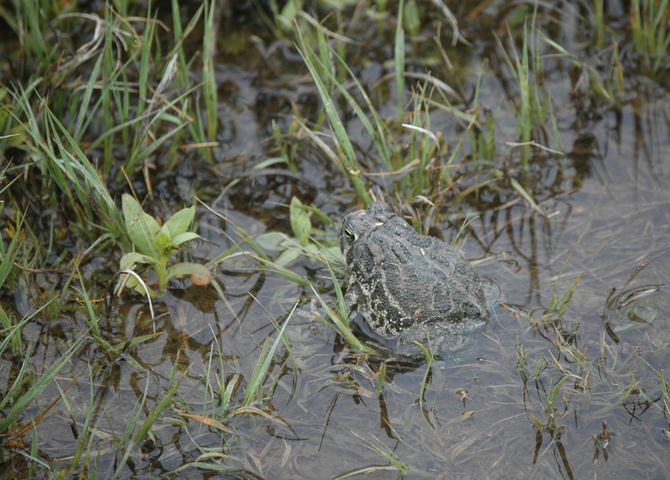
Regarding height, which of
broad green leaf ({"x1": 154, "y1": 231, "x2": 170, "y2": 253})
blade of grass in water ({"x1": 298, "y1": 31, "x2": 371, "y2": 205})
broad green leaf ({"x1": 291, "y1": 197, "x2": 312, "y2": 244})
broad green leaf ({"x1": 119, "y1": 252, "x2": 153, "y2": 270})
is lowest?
broad green leaf ({"x1": 291, "y1": 197, "x2": 312, "y2": 244})

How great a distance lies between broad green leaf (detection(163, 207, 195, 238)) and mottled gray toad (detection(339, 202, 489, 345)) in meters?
1.25

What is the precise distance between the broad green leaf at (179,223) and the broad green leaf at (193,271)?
0.31 m

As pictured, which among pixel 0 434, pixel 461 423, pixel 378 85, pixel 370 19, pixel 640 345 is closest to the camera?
pixel 0 434

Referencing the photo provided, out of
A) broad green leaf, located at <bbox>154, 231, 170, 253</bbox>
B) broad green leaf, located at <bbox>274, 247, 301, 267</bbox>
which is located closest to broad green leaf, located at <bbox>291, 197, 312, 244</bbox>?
broad green leaf, located at <bbox>274, 247, 301, 267</bbox>

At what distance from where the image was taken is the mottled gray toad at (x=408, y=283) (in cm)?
401

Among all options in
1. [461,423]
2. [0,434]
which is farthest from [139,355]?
[461,423]

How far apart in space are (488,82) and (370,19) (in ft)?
5.83

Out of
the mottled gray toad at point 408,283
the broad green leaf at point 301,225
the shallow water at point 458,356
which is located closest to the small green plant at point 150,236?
the shallow water at point 458,356

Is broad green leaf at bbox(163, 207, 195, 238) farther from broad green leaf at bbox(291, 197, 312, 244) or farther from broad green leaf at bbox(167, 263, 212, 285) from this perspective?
broad green leaf at bbox(291, 197, 312, 244)

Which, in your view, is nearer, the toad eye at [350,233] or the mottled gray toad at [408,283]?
the mottled gray toad at [408,283]

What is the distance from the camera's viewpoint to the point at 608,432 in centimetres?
361

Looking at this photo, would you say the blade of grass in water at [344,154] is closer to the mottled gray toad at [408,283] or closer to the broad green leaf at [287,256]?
the mottled gray toad at [408,283]

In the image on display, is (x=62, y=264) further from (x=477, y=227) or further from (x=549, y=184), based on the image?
(x=549, y=184)

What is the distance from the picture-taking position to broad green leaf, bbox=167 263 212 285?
4.41 meters
